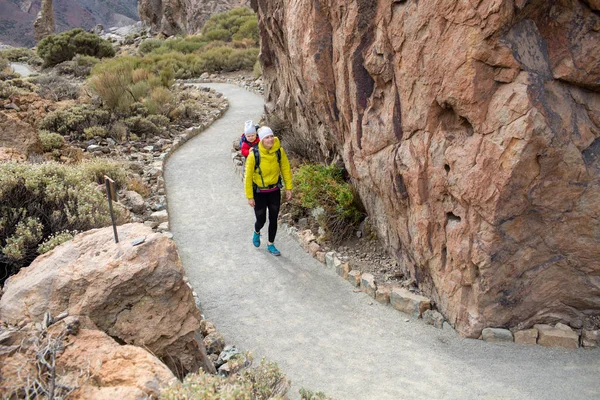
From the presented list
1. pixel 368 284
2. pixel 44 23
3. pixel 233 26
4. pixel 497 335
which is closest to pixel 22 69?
pixel 233 26

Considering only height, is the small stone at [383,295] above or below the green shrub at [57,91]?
below

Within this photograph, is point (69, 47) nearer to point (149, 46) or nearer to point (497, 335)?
point (149, 46)

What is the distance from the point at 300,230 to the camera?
805cm

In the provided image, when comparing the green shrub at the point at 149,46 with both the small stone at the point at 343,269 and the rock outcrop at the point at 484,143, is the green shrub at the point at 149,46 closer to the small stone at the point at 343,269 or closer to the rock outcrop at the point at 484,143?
the rock outcrop at the point at 484,143

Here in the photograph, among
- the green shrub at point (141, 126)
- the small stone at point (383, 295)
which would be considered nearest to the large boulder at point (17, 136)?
the green shrub at point (141, 126)

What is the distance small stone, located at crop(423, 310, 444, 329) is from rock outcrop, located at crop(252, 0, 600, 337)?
3.8 inches

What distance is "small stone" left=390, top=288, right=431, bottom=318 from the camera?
19.1 feet

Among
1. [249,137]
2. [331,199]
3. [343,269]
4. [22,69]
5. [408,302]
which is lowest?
[22,69]

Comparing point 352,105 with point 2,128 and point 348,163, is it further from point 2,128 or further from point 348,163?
point 2,128

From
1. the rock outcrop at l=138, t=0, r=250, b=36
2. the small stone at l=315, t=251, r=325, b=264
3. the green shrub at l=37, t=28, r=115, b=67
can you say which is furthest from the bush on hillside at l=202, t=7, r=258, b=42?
the small stone at l=315, t=251, r=325, b=264

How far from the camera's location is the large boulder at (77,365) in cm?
301

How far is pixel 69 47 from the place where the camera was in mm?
29172

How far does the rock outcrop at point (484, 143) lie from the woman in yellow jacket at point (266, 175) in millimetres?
1178

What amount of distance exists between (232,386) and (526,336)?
11.6 ft
